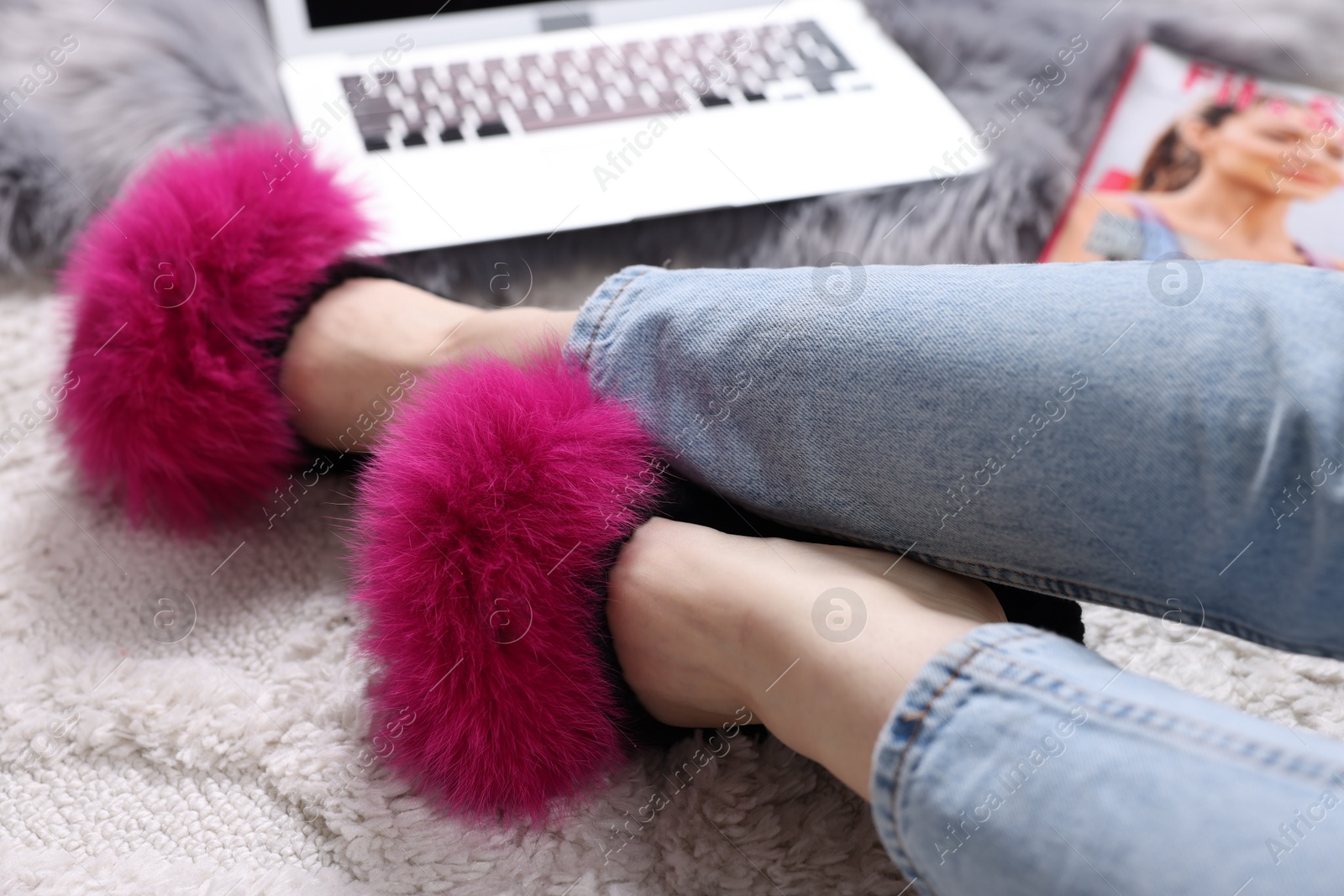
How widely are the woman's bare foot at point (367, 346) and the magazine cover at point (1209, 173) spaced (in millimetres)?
539

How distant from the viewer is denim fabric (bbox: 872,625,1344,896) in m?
0.36

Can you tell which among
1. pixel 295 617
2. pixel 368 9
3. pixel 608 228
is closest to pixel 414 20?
pixel 368 9

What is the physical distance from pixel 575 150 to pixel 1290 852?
2.42 ft

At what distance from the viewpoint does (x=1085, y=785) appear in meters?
0.38

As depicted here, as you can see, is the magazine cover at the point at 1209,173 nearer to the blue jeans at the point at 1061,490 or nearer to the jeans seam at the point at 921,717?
the blue jeans at the point at 1061,490

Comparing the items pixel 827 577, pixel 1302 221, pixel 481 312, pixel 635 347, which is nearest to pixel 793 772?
pixel 827 577

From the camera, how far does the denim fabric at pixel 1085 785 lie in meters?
0.36

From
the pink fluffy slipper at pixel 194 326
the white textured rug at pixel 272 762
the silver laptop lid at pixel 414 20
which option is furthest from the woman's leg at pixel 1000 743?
the silver laptop lid at pixel 414 20

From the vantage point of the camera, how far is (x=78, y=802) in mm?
584

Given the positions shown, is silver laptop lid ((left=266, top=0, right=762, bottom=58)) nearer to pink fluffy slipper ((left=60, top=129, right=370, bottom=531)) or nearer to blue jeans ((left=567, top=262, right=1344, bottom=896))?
pink fluffy slipper ((left=60, top=129, right=370, bottom=531))

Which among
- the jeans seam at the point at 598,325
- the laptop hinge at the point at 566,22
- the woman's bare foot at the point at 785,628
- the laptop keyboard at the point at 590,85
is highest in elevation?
the laptop hinge at the point at 566,22

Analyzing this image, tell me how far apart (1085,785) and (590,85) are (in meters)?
0.76

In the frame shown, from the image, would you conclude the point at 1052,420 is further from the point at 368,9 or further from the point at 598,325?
the point at 368,9

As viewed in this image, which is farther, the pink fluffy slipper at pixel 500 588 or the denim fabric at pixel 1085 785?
the pink fluffy slipper at pixel 500 588
